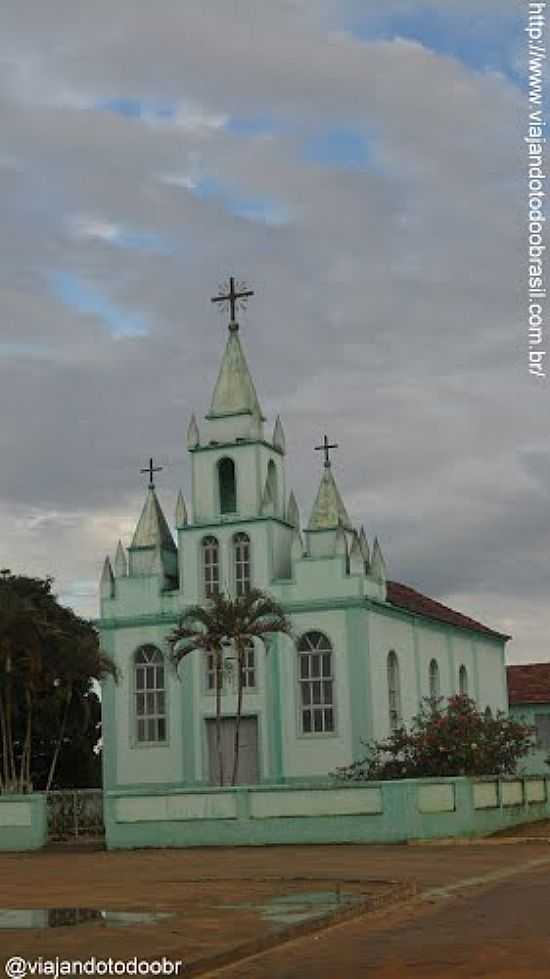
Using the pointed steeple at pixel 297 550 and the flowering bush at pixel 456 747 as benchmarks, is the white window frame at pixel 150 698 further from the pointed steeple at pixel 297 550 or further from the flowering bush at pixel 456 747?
the flowering bush at pixel 456 747

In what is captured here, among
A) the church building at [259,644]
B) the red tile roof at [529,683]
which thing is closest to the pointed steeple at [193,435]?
the church building at [259,644]

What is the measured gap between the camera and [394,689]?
41.0 metres

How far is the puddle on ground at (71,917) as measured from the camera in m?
13.5

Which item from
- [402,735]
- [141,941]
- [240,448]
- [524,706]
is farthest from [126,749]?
[141,941]

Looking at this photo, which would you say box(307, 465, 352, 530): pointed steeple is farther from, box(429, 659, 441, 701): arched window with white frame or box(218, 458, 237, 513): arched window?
box(429, 659, 441, 701): arched window with white frame

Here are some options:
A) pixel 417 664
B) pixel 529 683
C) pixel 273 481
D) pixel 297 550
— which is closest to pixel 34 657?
pixel 297 550

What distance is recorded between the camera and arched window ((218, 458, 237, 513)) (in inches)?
1635

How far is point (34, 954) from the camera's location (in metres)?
11.3

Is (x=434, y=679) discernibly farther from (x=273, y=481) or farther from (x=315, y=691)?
(x=273, y=481)

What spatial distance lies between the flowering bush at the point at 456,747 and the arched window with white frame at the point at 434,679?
13.3 metres

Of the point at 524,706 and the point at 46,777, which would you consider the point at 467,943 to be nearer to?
the point at 46,777

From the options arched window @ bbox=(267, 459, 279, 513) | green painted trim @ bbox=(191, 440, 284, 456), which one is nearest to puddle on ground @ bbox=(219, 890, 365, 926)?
arched window @ bbox=(267, 459, 279, 513)

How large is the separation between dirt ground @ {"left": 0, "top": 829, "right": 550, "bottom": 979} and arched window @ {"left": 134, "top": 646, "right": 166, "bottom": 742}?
15.6 m

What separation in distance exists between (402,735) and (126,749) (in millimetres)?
12367
